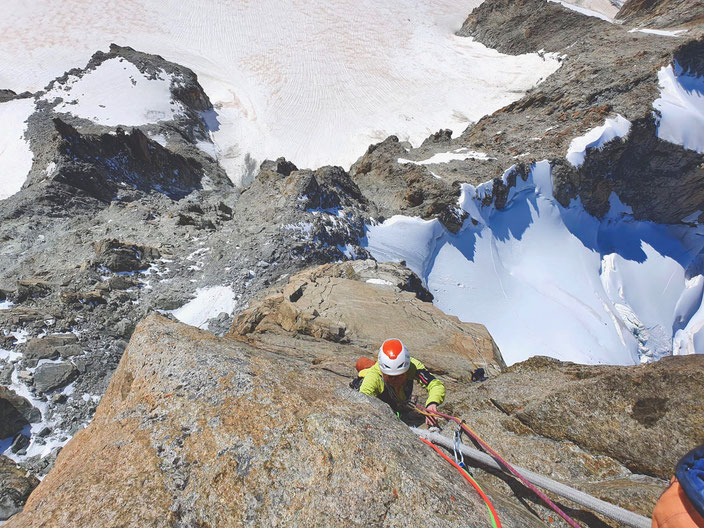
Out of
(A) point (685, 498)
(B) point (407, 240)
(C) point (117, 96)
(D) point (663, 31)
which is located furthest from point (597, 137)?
(C) point (117, 96)

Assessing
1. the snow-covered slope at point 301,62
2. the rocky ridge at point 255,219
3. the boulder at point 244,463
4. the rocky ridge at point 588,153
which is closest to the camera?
the boulder at point 244,463

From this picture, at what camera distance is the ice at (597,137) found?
1620 centimetres

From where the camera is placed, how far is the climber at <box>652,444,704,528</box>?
1410 millimetres

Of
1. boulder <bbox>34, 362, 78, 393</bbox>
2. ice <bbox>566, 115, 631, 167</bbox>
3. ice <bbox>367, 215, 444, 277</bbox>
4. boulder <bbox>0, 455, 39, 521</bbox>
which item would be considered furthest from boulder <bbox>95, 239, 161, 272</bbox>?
ice <bbox>566, 115, 631, 167</bbox>

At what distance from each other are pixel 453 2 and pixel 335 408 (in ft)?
166

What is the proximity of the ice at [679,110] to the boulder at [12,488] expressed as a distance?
25156mm

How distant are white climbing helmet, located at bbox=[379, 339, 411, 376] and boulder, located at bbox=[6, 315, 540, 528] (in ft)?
1.99

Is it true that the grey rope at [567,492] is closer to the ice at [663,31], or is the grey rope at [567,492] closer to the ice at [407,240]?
the ice at [407,240]

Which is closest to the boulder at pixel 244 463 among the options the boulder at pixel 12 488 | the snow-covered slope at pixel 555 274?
the boulder at pixel 12 488

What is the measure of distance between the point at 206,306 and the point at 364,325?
5162mm

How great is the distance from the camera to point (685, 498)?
1.51 metres

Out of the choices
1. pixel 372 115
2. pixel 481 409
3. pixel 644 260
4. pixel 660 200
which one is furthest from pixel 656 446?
pixel 372 115

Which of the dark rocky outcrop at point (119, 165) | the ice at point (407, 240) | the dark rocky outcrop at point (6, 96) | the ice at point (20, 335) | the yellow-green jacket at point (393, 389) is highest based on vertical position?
the yellow-green jacket at point (393, 389)

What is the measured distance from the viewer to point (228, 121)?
2644 centimetres
